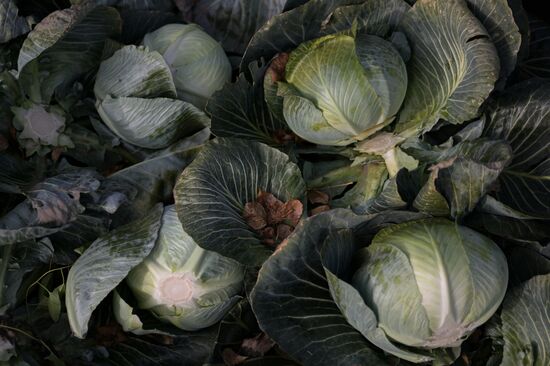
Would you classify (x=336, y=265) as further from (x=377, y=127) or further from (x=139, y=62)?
(x=139, y=62)

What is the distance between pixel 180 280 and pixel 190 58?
613mm

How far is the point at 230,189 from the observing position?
1856 mm

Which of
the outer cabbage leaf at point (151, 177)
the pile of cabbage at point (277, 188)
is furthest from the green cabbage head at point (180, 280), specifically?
the outer cabbage leaf at point (151, 177)

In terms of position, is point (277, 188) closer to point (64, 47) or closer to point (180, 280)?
point (180, 280)

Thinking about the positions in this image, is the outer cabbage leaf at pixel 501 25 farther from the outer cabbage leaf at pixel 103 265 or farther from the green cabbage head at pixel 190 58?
the outer cabbage leaf at pixel 103 265

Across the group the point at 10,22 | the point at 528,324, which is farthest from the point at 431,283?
the point at 10,22

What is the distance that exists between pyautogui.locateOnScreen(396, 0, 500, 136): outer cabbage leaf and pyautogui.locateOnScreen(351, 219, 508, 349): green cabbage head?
0.30 meters

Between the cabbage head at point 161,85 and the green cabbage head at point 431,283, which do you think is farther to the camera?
the cabbage head at point 161,85

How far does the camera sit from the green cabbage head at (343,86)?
5.61ft

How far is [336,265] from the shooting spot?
1.69 m

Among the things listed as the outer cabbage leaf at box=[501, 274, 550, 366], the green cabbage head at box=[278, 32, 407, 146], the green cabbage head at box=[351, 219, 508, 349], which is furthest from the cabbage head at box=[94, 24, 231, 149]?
the outer cabbage leaf at box=[501, 274, 550, 366]

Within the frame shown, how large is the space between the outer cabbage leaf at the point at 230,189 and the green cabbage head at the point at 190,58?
0.71 ft

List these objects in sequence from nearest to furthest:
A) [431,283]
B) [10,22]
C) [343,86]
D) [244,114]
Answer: [431,283] → [343,86] → [10,22] → [244,114]

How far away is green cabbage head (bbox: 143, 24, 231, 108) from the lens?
1.93m
